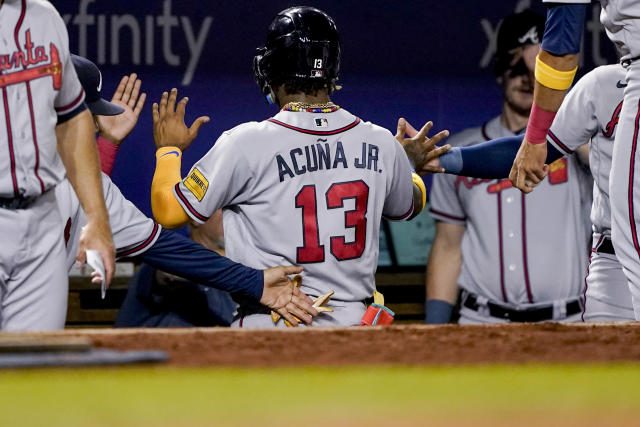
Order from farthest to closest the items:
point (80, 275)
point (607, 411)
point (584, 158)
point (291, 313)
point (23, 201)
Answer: point (80, 275) → point (584, 158) → point (291, 313) → point (23, 201) → point (607, 411)

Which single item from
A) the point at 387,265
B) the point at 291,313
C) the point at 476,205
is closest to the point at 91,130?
the point at 291,313

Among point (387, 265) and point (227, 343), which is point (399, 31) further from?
point (227, 343)

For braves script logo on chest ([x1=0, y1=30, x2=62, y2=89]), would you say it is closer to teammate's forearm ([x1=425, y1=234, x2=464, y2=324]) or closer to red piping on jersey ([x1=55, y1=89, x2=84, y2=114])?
red piping on jersey ([x1=55, y1=89, x2=84, y2=114])

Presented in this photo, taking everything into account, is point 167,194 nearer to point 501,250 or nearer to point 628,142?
point 628,142

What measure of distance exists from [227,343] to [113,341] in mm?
195

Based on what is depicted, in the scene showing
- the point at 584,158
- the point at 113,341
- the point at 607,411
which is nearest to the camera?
the point at 607,411

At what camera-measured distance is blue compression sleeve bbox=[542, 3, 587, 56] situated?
2529 mm

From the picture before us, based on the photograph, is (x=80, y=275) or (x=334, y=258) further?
(x=80, y=275)

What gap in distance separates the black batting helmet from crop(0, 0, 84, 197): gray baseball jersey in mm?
670

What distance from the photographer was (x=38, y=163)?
2.40m

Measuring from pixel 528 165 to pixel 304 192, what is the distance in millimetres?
639

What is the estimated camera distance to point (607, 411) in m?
1.34

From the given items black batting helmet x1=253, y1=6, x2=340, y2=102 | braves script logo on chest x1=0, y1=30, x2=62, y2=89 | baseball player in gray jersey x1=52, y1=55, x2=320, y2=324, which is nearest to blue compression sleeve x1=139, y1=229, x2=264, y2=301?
baseball player in gray jersey x1=52, y1=55, x2=320, y2=324

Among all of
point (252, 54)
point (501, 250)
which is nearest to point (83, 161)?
point (501, 250)
